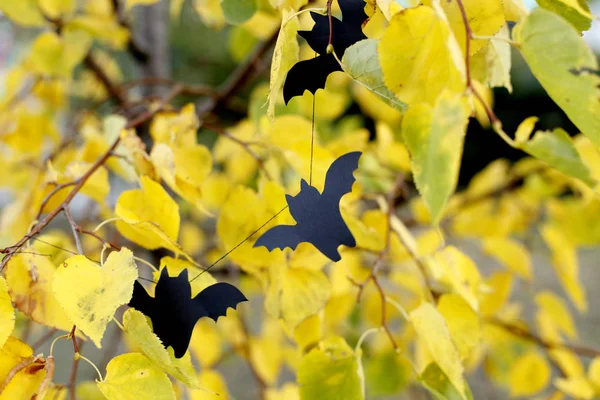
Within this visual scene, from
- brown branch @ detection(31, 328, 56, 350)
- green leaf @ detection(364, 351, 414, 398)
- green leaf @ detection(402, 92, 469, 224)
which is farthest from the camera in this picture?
green leaf @ detection(364, 351, 414, 398)

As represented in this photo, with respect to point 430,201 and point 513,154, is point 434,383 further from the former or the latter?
point 513,154

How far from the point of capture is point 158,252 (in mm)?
553

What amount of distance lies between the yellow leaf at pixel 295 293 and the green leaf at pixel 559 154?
0.45 feet

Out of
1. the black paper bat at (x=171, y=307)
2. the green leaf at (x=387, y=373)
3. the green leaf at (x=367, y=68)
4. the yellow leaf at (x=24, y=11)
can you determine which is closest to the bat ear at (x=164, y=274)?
the black paper bat at (x=171, y=307)

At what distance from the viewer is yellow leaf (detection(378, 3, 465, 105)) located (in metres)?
0.17

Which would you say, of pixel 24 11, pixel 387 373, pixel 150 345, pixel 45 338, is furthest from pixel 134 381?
pixel 387 373

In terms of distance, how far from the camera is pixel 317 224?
21cm

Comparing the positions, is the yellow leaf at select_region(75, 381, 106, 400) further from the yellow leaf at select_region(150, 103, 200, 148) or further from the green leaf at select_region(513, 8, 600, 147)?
the green leaf at select_region(513, 8, 600, 147)

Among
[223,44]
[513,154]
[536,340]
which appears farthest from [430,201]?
[223,44]

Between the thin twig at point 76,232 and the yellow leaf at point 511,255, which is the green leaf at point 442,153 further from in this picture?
the yellow leaf at point 511,255

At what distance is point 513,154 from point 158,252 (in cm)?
256

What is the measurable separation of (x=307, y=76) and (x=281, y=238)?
69 millimetres

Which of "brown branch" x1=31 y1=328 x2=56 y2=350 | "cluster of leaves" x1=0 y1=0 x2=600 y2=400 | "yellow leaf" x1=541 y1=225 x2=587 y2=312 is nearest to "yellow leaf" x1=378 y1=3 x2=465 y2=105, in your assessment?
"cluster of leaves" x1=0 y1=0 x2=600 y2=400

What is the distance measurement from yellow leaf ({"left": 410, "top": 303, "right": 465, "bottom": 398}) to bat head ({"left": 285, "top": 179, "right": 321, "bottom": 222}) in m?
0.08
